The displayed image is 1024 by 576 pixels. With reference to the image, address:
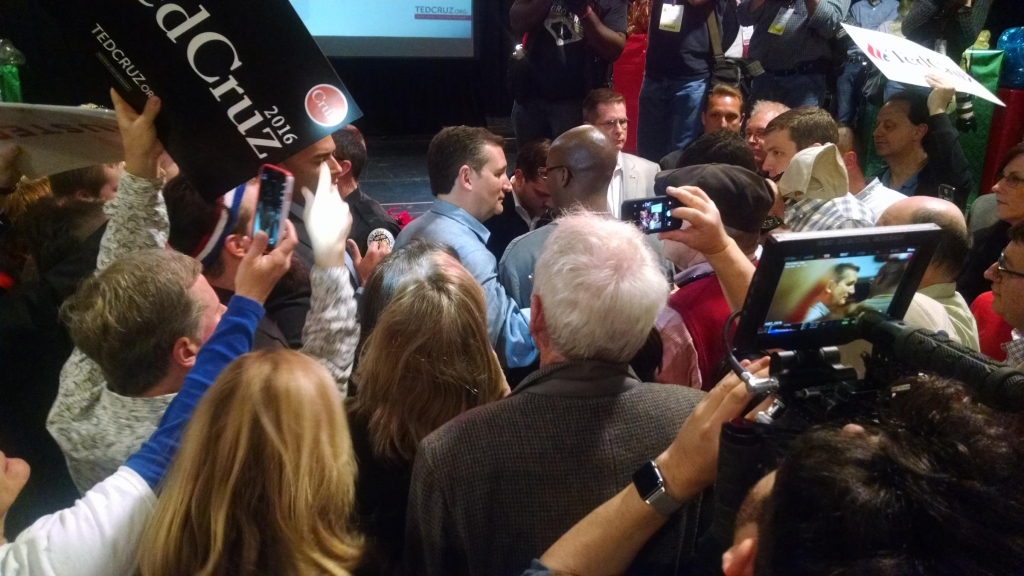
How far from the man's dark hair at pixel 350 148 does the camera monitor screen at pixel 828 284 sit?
93.7 inches

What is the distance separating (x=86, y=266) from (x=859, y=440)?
1856 mm

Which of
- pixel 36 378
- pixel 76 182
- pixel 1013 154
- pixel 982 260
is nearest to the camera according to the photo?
pixel 36 378

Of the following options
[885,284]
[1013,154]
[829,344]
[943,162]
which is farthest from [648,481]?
[943,162]

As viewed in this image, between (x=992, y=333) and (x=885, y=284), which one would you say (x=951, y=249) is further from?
(x=885, y=284)

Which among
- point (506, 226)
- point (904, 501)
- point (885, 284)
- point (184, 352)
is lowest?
point (506, 226)

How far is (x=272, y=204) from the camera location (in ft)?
4.79

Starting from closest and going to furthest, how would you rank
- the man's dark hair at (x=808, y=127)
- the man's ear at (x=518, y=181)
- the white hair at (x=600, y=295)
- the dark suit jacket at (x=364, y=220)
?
the white hair at (x=600, y=295), the man's dark hair at (x=808, y=127), the dark suit jacket at (x=364, y=220), the man's ear at (x=518, y=181)

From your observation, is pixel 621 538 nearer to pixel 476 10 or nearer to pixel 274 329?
pixel 274 329

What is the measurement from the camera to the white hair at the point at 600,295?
114 centimetres

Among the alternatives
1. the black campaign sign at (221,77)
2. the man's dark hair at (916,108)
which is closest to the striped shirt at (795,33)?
the man's dark hair at (916,108)

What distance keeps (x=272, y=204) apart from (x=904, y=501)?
124 centimetres

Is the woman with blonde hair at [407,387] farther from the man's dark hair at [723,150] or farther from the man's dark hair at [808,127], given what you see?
the man's dark hair at [808,127]

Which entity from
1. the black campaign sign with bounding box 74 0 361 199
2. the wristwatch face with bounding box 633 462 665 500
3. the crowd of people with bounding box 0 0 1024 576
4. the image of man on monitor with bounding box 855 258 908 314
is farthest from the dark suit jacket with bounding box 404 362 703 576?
the black campaign sign with bounding box 74 0 361 199

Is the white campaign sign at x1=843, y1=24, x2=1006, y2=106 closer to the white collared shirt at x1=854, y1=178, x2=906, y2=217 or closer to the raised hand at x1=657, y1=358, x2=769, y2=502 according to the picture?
the white collared shirt at x1=854, y1=178, x2=906, y2=217
